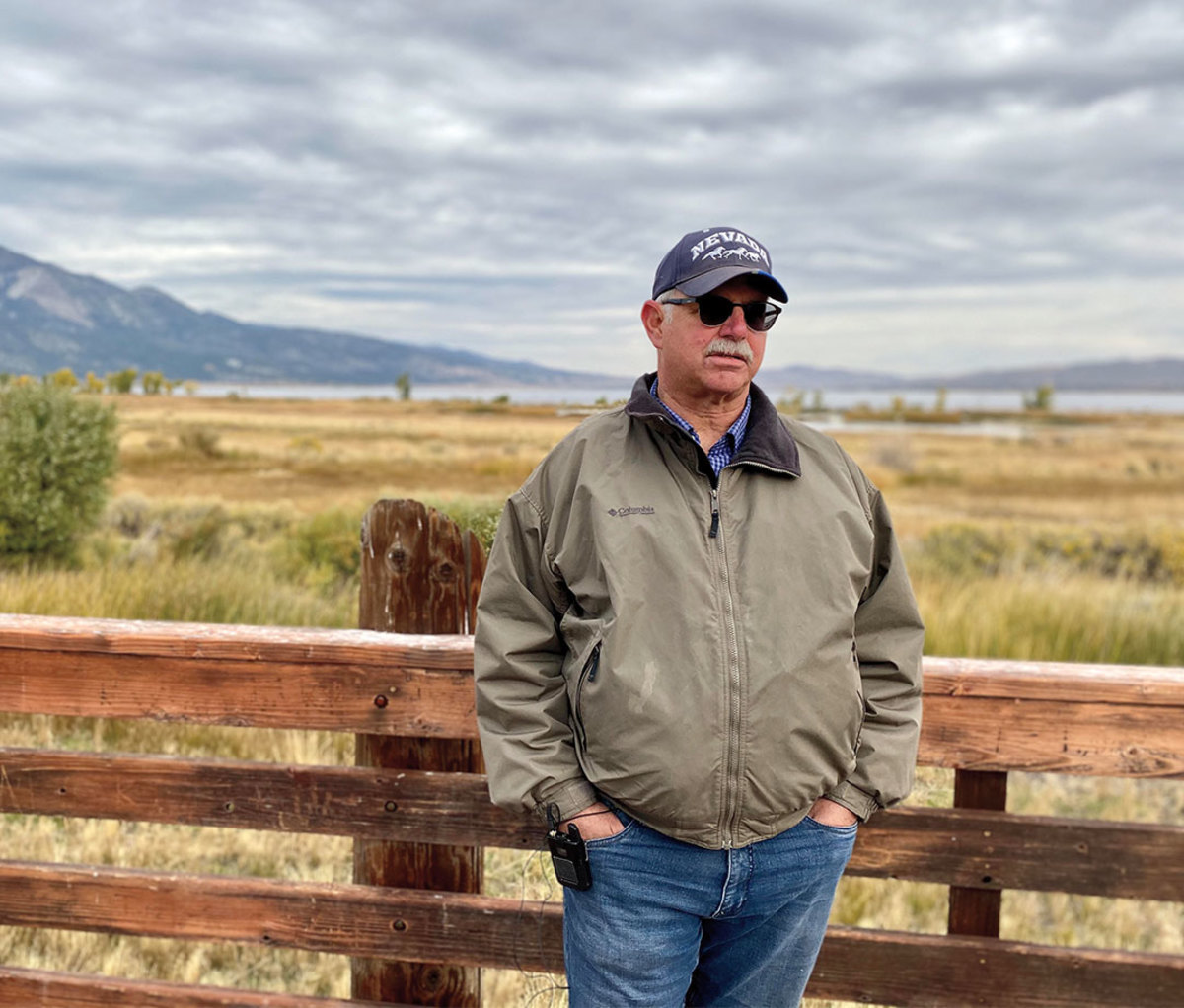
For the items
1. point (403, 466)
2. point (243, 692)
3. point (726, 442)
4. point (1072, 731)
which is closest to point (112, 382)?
point (403, 466)

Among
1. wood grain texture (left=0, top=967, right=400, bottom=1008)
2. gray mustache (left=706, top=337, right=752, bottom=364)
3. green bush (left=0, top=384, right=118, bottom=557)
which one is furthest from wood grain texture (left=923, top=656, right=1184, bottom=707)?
green bush (left=0, top=384, right=118, bottom=557)

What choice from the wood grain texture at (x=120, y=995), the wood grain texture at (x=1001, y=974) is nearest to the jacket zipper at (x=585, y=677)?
the wood grain texture at (x=1001, y=974)

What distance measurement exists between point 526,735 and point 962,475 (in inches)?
1555

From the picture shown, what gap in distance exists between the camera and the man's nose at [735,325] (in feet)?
6.84

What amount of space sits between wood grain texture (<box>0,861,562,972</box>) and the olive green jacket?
36.8 inches

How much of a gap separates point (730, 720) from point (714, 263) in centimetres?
89

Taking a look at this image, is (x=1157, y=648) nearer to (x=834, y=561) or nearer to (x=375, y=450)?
(x=834, y=561)

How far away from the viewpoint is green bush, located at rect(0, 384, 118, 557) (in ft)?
32.4

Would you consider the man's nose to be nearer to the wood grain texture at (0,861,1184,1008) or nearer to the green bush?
the wood grain texture at (0,861,1184,1008)

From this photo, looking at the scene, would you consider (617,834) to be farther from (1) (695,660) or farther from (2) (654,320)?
(2) (654,320)

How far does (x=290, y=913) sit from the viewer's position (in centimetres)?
287

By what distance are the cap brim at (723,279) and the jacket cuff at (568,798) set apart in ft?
3.27

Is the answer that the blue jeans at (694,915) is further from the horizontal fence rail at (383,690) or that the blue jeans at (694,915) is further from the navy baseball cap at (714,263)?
the navy baseball cap at (714,263)

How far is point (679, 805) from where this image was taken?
1979mm
